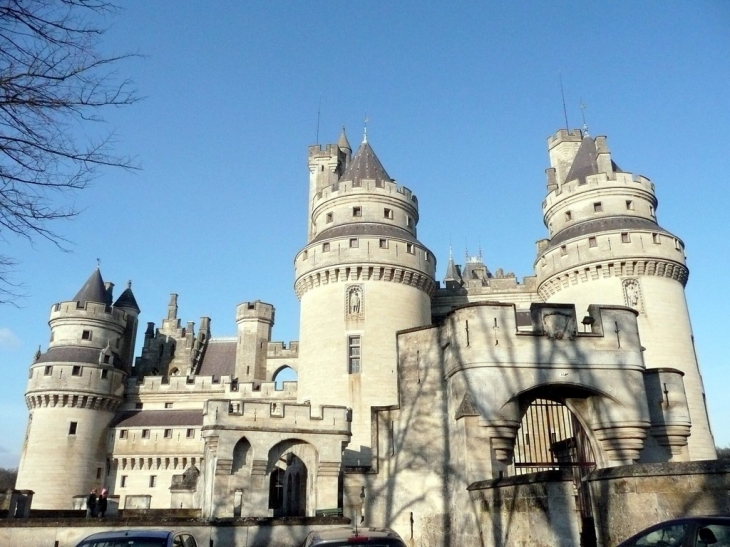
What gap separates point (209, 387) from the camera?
38.3 meters

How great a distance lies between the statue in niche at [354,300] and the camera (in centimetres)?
2761

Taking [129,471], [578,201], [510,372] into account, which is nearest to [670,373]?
[510,372]

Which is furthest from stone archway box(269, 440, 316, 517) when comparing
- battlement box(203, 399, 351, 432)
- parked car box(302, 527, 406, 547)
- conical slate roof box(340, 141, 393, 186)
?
parked car box(302, 527, 406, 547)

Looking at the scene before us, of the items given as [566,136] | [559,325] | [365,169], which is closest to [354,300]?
[365,169]

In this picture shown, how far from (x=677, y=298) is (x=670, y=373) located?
16902 mm

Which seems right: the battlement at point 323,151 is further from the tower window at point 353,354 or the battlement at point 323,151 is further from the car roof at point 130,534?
the car roof at point 130,534

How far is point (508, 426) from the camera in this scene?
39.0ft

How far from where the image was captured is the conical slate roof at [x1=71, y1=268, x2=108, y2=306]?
39562 millimetres

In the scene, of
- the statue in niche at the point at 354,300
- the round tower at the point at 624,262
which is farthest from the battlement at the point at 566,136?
the statue in niche at the point at 354,300

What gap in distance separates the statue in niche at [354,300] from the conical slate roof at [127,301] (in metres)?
22.6

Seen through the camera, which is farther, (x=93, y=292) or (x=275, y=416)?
(x=93, y=292)

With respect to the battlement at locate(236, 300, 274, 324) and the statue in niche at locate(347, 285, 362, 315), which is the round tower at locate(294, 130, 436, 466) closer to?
the statue in niche at locate(347, 285, 362, 315)

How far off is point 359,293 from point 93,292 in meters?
21.8

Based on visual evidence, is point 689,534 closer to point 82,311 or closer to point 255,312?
point 255,312
